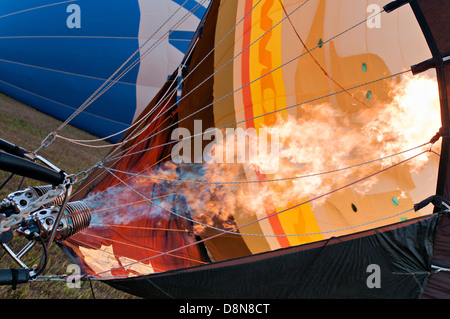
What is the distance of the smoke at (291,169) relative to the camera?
2541 mm

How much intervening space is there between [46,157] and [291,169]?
9.51ft

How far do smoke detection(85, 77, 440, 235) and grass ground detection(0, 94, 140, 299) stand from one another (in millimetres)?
625

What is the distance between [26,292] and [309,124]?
211 centimetres

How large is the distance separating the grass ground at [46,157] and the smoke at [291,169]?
2.05 ft

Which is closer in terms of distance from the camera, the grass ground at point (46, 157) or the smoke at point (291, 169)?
the grass ground at point (46, 157)

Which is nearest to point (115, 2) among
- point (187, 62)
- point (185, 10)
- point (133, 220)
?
point (185, 10)

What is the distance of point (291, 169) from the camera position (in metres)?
3.00

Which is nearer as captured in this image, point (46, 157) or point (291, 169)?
point (291, 169)

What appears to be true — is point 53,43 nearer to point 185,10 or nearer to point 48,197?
point 185,10

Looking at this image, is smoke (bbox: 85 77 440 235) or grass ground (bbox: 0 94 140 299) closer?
grass ground (bbox: 0 94 140 299)

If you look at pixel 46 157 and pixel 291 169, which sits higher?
pixel 46 157

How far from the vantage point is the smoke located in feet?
8.34

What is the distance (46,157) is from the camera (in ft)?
14.7
